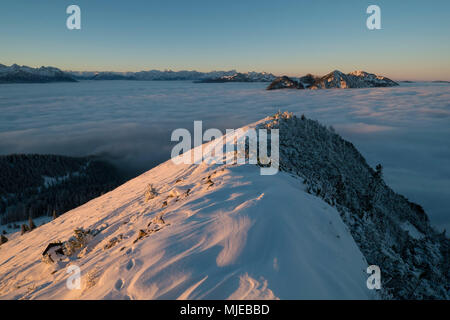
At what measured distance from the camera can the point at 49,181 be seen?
85062 mm

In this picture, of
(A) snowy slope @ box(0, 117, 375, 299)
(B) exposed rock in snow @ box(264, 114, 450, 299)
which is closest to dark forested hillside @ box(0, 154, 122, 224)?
(B) exposed rock in snow @ box(264, 114, 450, 299)

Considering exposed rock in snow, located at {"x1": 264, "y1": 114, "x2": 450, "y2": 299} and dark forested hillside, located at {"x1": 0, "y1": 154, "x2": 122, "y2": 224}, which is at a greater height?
exposed rock in snow, located at {"x1": 264, "y1": 114, "x2": 450, "y2": 299}

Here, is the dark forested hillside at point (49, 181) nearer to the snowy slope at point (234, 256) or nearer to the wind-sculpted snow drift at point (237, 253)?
the wind-sculpted snow drift at point (237, 253)

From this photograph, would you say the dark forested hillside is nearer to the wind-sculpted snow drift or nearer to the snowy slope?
the wind-sculpted snow drift

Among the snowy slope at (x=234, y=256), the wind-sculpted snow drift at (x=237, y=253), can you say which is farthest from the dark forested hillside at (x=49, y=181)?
the snowy slope at (x=234, y=256)

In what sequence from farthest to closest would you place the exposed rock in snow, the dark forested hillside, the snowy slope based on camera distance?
the dark forested hillside < the exposed rock in snow < the snowy slope

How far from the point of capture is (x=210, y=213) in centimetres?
548

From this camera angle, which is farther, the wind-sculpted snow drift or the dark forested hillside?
the dark forested hillside

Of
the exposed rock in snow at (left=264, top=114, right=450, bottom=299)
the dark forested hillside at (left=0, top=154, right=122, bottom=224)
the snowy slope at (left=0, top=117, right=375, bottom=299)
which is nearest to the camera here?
the snowy slope at (left=0, top=117, right=375, bottom=299)

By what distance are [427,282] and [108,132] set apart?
14009 cm

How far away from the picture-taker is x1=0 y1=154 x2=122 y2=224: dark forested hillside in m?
63.4
